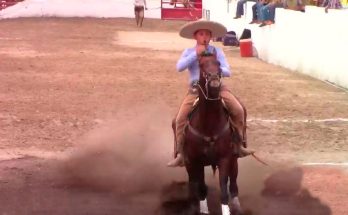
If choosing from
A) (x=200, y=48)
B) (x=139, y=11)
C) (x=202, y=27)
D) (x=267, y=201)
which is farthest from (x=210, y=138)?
(x=139, y=11)

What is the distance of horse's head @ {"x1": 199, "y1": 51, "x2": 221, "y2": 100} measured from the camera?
6.39 meters

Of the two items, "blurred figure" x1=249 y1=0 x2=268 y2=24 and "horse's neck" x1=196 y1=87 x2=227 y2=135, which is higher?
"horse's neck" x1=196 y1=87 x2=227 y2=135

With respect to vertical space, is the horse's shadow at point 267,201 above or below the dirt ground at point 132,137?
above

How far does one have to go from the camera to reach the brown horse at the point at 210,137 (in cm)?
654

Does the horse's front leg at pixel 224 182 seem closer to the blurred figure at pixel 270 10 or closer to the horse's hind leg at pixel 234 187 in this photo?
the horse's hind leg at pixel 234 187

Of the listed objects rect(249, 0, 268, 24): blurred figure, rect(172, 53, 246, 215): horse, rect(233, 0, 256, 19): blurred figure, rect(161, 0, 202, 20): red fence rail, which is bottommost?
rect(161, 0, 202, 20): red fence rail

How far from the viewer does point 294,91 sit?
648 inches

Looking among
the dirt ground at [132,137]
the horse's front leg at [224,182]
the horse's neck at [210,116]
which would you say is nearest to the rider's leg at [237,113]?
the horse's neck at [210,116]

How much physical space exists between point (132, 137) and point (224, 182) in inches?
156

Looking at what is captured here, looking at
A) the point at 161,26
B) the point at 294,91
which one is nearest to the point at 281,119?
the point at 294,91

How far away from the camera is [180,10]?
45.8m

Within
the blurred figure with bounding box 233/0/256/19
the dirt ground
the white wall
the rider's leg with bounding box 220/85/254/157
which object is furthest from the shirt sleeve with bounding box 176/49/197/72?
the blurred figure with bounding box 233/0/256/19

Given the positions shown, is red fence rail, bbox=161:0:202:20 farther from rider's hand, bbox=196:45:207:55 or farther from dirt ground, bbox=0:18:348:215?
rider's hand, bbox=196:45:207:55

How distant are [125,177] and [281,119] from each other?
4.90 metres
